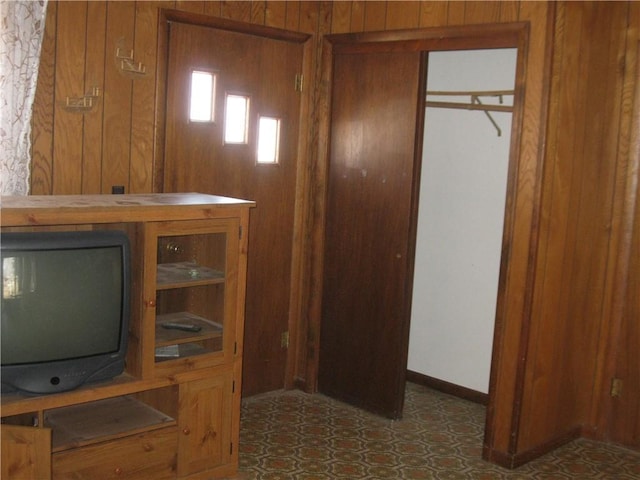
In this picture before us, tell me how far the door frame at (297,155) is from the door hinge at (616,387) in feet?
5.17

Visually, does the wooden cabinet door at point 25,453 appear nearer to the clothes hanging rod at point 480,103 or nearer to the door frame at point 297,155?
the door frame at point 297,155

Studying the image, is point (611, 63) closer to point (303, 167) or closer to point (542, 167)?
point (542, 167)

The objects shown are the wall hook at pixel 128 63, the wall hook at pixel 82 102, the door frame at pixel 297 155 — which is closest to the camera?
the wall hook at pixel 82 102

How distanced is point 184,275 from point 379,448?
1233 mm

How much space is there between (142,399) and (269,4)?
1958 mm

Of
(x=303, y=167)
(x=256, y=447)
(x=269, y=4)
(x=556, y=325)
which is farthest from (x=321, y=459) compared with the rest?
(x=269, y=4)

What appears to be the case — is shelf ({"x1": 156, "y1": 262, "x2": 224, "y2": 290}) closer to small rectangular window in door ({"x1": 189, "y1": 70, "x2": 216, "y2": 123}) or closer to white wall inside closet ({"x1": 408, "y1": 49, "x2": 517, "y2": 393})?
small rectangular window in door ({"x1": 189, "y1": 70, "x2": 216, "y2": 123})

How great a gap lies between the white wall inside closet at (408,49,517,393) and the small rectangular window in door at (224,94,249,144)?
3.66ft

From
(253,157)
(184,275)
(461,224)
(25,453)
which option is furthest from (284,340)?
(25,453)

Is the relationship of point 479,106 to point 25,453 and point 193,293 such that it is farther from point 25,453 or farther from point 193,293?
point 25,453

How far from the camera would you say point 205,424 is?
306cm

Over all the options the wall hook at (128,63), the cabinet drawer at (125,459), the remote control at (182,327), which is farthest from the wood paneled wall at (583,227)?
the wall hook at (128,63)

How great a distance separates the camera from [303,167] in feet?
13.5

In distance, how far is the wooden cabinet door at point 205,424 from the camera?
118 inches
